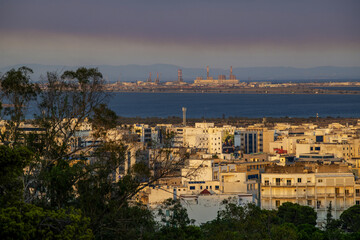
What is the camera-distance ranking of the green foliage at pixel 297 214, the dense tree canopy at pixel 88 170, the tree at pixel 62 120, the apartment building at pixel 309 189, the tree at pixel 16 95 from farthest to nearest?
the apartment building at pixel 309 189
the green foliage at pixel 297 214
the tree at pixel 16 95
the tree at pixel 62 120
the dense tree canopy at pixel 88 170

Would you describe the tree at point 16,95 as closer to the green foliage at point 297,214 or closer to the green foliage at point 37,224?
the green foliage at point 37,224

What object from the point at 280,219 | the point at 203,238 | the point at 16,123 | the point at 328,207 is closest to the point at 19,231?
the point at 16,123

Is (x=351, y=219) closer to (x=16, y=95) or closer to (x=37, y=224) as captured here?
(x=16, y=95)

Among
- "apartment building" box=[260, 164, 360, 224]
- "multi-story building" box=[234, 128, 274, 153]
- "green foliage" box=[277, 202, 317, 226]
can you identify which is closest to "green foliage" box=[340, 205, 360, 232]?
"green foliage" box=[277, 202, 317, 226]

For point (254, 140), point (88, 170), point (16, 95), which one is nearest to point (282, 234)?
point (88, 170)

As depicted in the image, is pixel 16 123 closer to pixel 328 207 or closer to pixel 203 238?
pixel 203 238

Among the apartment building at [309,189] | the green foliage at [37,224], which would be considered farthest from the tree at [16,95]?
the apartment building at [309,189]
